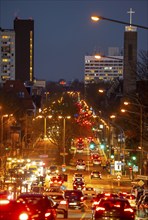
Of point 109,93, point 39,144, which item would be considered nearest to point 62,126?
point 39,144

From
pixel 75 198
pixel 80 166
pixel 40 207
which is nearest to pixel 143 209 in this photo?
pixel 75 198

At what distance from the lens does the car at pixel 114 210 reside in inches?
1110

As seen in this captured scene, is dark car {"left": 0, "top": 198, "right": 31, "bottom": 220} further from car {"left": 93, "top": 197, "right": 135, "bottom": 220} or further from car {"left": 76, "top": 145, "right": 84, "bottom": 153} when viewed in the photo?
car {"left": 76, "top": 145, "right": 84, "bottom": 153}

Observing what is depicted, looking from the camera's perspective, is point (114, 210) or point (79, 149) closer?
point (114, 210)

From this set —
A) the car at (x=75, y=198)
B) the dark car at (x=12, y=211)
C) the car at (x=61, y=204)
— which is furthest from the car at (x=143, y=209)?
the dark car at (x=12, y=211)

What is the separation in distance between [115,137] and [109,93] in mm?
52901

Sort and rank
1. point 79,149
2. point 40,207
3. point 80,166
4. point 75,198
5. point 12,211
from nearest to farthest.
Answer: point 12,211 → point 40,207 → point 75,198 → point 80,166 → point 79,149

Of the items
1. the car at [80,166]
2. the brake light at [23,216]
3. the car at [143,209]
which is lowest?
the car at [80,166]

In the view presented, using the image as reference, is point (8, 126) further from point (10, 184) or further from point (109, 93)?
point (109, 93)

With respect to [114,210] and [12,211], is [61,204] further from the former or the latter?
[12,211]

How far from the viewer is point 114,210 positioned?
28.4 metres

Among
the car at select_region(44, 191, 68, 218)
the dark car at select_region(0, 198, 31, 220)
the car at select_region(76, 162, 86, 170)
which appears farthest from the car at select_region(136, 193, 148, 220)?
the car at select_region(76, 162, 86, 170)

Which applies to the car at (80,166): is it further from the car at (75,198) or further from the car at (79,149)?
the car at (75,198)

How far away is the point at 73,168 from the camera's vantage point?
100 meters
